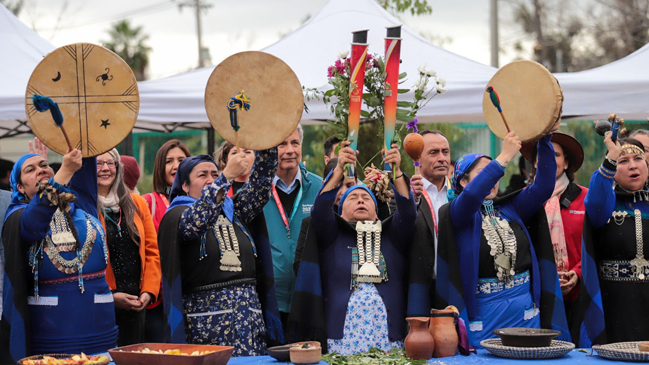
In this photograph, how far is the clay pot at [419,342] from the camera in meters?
3.19

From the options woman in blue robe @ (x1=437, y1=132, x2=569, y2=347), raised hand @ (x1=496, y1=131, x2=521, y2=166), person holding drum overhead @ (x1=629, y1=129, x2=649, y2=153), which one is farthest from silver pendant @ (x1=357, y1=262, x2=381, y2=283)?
person holding drum overhead @ (x1=629, y1=129, x2=649, y2=153)

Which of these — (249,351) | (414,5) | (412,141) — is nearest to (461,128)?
(414,5)

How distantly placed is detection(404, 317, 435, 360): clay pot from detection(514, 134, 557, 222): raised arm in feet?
3.68

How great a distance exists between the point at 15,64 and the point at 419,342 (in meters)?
4.86

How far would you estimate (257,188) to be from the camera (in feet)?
12.9

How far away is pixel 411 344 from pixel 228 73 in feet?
5.37

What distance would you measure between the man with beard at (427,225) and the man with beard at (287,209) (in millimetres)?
705

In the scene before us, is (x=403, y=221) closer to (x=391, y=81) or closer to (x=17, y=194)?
(x=391, y=81)

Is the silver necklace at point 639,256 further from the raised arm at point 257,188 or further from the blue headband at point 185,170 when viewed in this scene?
the blue headband at point 185,170

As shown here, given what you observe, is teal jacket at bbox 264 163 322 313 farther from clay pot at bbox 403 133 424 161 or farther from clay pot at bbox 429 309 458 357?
clay pot at bbox 429 309 458 357

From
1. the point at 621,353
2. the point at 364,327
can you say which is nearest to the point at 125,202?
the point at 364,327

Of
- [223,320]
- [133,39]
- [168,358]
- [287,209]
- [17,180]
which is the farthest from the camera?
[133,39]

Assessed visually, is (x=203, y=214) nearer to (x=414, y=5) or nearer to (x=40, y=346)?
(x=40, y=346)

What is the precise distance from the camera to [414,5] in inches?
386
